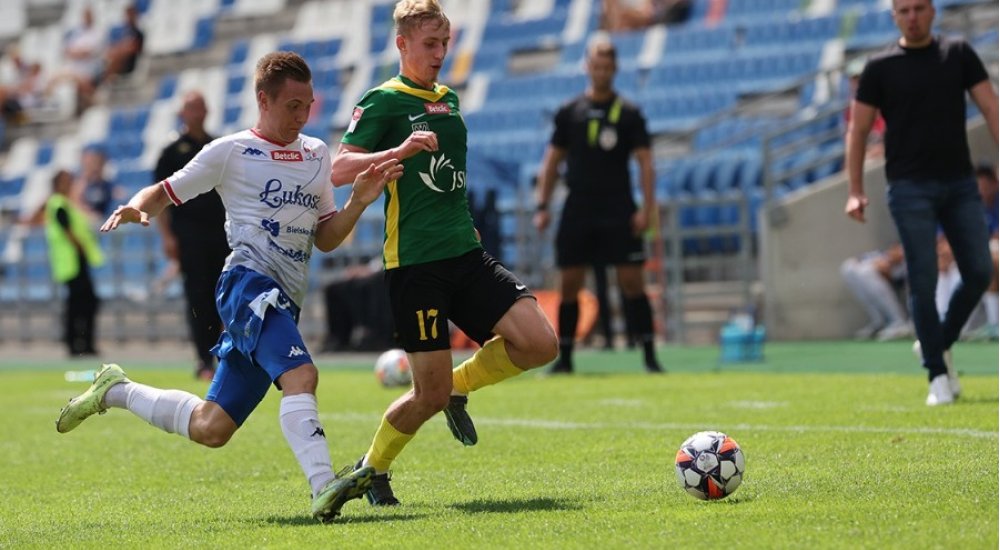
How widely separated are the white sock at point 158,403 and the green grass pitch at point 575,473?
34cm

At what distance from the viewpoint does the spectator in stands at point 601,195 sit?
43.5ft

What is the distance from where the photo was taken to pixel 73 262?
2133cm

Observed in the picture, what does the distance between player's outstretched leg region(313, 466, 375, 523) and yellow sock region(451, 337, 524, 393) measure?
1.14m

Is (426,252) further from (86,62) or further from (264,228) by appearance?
(86,62)

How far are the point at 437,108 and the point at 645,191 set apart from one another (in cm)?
677

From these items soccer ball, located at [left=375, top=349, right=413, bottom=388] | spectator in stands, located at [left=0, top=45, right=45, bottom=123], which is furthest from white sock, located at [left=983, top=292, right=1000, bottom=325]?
spectator in stands, located at [left=0, top=45, right=45, bottom=123]

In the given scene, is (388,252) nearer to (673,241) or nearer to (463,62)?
(673,241)

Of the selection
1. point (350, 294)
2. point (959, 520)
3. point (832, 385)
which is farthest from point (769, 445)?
point (350, 294)

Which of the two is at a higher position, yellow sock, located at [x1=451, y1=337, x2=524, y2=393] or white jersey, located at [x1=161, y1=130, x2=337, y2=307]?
white jersey, located at [x1=161, y1=130, x2=337, y2=307]

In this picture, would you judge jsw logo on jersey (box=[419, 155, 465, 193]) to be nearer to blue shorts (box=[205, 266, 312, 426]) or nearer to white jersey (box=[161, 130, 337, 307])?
white jersey (box=[161, 130, 337, 307])

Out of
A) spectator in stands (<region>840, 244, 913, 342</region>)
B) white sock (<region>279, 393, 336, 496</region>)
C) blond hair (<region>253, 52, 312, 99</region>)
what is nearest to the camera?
white sock (<region>279, 393, 336, 496</region>)

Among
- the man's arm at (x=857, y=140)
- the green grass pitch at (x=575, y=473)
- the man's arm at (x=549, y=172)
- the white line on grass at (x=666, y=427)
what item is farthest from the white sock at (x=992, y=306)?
the white line on grass at (x=666, y=427)

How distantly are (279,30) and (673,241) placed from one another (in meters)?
19.9

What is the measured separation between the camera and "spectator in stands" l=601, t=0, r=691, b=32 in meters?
27.6
